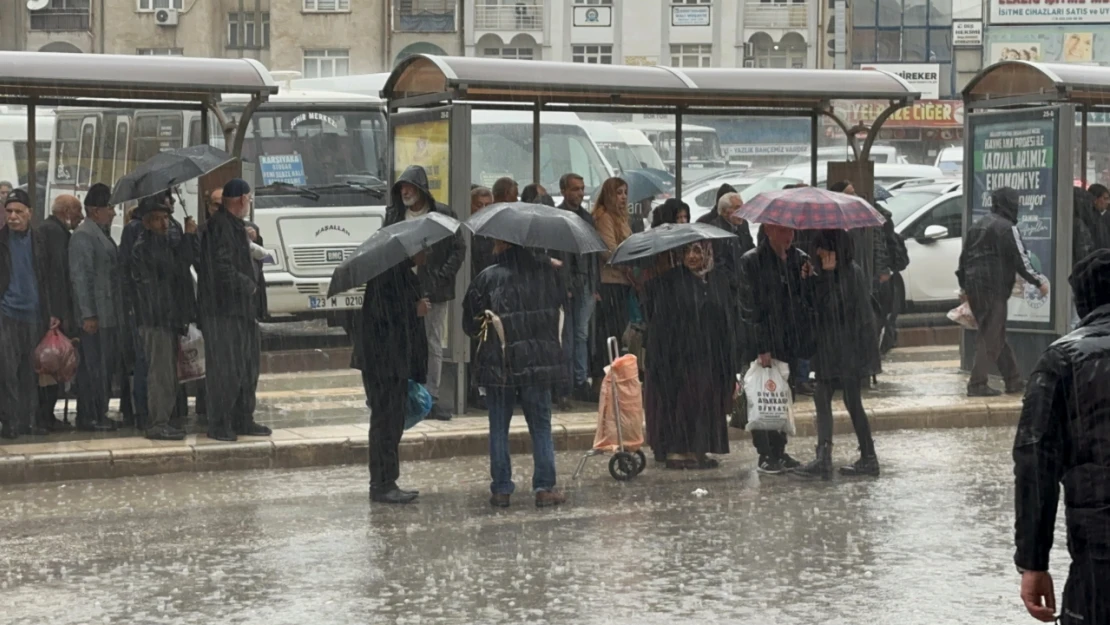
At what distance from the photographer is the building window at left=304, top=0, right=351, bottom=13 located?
2479 inches

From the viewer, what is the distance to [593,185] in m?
17.7

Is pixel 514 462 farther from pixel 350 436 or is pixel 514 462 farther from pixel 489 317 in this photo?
pixel 489 317

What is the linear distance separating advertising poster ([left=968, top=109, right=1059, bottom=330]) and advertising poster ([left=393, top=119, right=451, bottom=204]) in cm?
493

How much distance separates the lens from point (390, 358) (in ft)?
31.8

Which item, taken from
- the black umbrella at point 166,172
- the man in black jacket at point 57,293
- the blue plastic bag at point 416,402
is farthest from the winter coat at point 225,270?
the blue plastic bag at point 416,402

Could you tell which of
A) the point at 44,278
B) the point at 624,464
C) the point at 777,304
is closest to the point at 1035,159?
the point at 777,304

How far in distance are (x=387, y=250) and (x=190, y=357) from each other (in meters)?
3.00

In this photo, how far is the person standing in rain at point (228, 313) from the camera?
1163cm

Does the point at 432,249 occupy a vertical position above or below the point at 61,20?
below

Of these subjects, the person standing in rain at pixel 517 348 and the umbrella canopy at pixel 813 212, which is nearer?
the person standing in rain at pixel 517 348

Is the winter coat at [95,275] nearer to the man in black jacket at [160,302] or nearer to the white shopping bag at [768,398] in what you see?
the man in black jacket at [160,302]

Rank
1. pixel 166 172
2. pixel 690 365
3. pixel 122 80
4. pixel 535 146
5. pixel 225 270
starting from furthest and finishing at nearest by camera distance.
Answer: pixel 535 146 < pixel 122 80 < pixel 166 172 < pixel 225 270 < pixel 690 365

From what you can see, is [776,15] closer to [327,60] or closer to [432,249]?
[327,60]

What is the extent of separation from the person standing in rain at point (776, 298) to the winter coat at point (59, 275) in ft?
15.1
